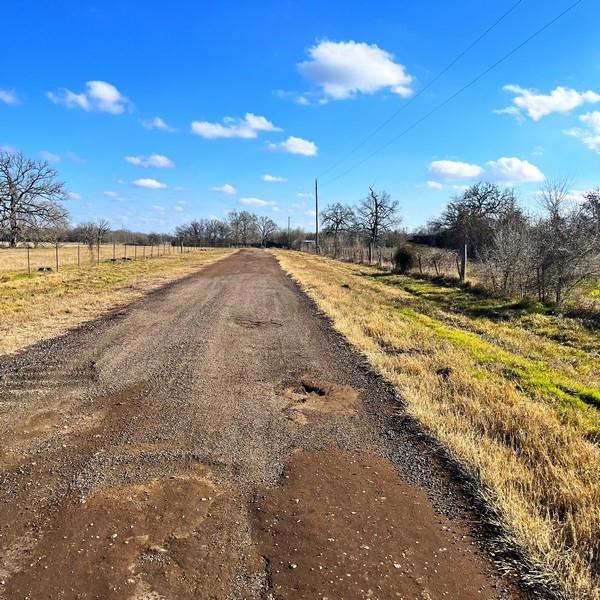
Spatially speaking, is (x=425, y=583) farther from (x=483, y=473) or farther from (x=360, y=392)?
(x=360, y=392)

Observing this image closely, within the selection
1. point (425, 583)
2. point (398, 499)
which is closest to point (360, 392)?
point (398, 499)

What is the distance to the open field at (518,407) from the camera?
120 inches

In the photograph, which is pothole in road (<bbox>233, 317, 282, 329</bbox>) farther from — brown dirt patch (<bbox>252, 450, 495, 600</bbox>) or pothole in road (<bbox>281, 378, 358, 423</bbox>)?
brown dirt patch (<bbox>252, 450, 495, 600</bbox>)

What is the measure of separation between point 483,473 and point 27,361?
642 cm

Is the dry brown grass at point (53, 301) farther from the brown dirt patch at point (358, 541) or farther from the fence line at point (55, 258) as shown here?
the brown dirt patch at point (358, 541)

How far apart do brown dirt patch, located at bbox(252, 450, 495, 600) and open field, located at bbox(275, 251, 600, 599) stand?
19.6 inches

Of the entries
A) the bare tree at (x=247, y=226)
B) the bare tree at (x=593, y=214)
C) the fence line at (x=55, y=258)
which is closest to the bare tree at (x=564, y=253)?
the bare tree at (x=593, y=214)

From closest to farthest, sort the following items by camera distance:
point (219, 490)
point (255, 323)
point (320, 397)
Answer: point (219, 490) → point (320, 397) → point (255, 323)

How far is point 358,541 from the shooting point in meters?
2.98

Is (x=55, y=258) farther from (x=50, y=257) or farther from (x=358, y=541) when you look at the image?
(x=358, y=541)

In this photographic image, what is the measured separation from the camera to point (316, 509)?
3334 mm

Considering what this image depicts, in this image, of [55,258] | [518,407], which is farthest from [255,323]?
[55,258]

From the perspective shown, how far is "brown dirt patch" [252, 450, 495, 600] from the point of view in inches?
102

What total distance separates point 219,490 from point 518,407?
3556mm
